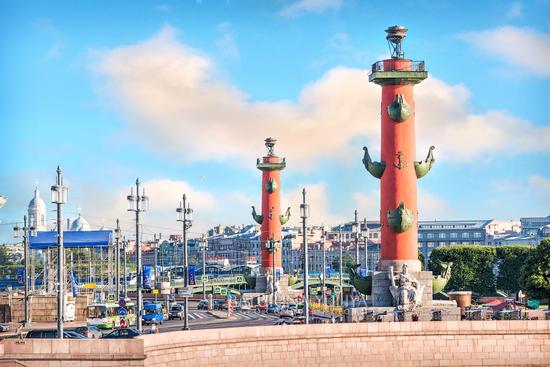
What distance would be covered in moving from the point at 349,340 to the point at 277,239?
59.5 m

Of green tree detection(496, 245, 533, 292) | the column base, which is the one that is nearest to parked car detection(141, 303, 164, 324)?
the column base

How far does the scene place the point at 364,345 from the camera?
54.2m

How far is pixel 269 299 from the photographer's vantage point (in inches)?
4392

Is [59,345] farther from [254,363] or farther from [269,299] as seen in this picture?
[269,299]

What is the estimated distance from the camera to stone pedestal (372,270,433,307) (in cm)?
6406

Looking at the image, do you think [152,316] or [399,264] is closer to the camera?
[399,264]

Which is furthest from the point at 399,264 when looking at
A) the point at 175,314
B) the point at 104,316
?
the point at 175,314

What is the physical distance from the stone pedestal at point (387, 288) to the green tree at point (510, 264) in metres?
54.7

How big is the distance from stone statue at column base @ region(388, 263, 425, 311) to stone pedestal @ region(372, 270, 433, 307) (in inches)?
13.8

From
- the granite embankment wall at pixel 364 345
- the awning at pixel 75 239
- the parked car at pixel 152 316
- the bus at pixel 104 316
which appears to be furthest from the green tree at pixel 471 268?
the granite embankment wall at pixel 364 345

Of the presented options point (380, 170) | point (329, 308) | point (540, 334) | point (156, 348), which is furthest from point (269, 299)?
point (156, 348)

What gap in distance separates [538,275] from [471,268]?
2798 centimetres

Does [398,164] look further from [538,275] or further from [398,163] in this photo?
[538,275]

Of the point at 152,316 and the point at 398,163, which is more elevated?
the point at 398,163
